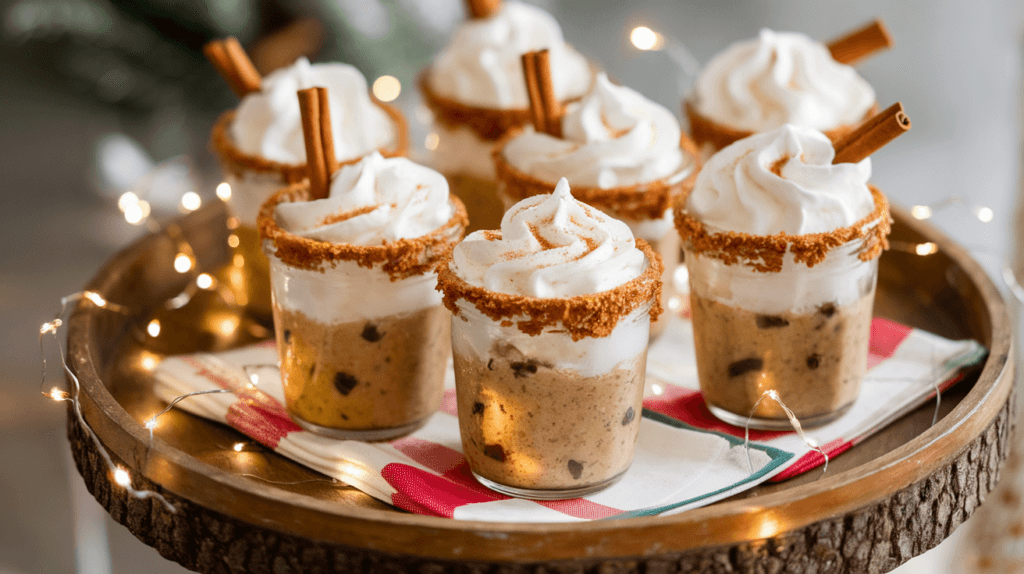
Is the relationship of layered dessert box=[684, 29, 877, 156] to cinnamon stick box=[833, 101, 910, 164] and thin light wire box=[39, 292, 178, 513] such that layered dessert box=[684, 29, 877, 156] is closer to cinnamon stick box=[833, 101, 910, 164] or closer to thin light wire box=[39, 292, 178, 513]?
cinnamon stick box=[833, 101, 910, 164]

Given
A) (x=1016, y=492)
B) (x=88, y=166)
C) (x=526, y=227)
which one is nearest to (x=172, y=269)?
(x=526, y=227)

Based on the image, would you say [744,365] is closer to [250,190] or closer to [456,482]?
[456,482]

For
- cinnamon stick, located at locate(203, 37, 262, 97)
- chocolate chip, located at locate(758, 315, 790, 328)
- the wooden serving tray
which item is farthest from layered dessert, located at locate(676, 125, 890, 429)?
cinnamon stick, located at locate(203, 37, 262, 97)

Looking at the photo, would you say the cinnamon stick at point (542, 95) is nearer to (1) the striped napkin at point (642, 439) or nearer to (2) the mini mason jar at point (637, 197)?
(2) the mini mason jar at point (637, 197)

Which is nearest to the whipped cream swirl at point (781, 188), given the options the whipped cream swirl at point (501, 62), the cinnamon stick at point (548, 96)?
the cinnamon stick at point (548, 96)

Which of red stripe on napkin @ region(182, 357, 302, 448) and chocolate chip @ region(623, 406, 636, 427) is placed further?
red stripe on napkin @ region(182, 357, 302, 448)
